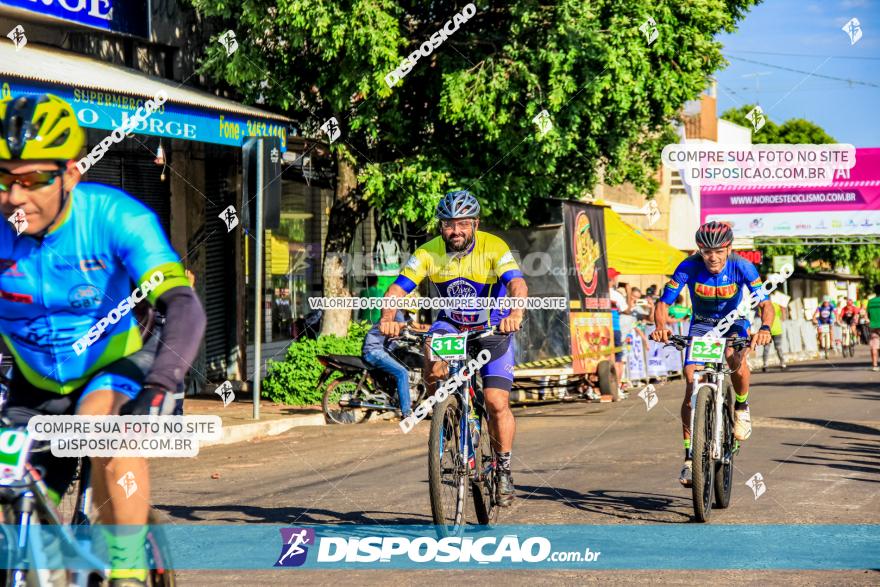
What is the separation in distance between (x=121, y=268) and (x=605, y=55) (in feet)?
47.3

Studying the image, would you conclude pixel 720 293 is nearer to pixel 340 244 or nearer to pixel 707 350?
pixel 707 350

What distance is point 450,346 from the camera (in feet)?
24.1

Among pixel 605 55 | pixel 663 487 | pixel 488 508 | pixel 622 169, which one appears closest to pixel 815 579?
pixel 488 508

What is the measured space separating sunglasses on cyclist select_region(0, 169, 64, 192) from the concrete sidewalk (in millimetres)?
9981

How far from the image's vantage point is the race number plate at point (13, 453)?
12.2 feet

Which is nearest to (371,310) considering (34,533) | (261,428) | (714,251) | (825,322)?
(261,428)

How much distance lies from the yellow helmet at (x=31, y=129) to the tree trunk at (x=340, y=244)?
15264mm

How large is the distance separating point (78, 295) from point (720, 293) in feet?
20.4

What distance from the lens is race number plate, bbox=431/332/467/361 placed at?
7336 millimetres

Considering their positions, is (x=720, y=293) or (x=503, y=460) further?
(x=720, y=293)

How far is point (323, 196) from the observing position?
926 inches

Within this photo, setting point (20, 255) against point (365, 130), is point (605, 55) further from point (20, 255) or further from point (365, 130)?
point (20, 255)

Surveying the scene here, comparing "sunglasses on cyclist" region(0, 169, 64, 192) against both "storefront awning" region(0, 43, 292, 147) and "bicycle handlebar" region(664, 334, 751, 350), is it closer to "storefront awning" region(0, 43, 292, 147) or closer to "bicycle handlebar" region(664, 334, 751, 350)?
"bicycle handlebar" region(664, 334, 751, 350)

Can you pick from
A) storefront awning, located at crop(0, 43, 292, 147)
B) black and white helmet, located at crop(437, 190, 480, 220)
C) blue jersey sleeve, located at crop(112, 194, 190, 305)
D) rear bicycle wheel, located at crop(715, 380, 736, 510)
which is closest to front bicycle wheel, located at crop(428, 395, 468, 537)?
black and white helmet, located at crop(437, 190, 480, 220)
